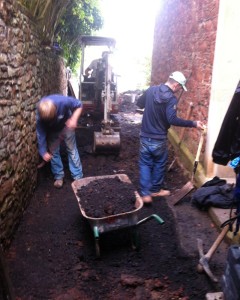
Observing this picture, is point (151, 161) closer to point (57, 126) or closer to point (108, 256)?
point (57, 126)

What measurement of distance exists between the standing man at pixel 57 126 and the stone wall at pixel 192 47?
7.20ft

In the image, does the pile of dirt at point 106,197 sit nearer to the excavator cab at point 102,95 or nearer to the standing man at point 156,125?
the standing man at point 156,125

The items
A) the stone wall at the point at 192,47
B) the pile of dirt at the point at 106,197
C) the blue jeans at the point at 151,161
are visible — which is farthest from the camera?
the stone wall at the point at 192,47

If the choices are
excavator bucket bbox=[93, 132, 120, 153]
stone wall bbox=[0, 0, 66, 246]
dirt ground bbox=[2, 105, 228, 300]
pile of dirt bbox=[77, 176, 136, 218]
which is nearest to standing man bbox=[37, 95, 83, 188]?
stone wall bbox=[0, 0, 66, 246]

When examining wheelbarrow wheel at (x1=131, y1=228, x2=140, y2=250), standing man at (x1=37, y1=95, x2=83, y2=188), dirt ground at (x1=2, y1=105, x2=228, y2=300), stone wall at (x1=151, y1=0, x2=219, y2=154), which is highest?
stone wall at (x1=151, y1=0, x2=219, y2=154)

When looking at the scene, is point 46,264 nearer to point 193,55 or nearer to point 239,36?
point 239,36

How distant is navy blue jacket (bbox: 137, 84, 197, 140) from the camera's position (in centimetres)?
484

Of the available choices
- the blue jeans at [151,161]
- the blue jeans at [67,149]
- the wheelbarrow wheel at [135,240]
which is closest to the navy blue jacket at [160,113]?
the blue jeans at [151,161]

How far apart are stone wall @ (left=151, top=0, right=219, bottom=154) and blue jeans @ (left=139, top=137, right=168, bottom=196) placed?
0.99 metres

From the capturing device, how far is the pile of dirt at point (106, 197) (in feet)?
12.3

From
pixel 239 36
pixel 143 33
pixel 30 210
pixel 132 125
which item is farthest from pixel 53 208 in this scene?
pixel 143 33

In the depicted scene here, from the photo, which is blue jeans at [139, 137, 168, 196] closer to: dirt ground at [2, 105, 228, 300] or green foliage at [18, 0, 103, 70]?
dirt ground at [2, 105, 228, 300]

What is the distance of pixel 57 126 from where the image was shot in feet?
17.4

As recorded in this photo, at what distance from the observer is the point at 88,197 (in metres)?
4.10
